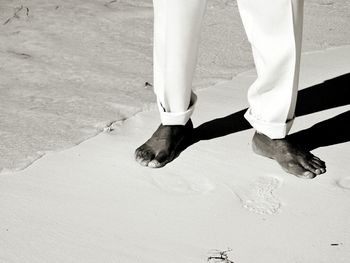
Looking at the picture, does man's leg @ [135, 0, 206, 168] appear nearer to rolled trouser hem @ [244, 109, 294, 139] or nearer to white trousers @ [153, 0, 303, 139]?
white trousers @ [153, 0, 303, 139]

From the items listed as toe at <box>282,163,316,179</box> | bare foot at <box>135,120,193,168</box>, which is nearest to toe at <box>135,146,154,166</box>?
bare foot at <box>135,120,193,168</box>

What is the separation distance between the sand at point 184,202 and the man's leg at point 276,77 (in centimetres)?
6

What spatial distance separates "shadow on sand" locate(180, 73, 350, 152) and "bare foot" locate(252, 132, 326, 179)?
0.21ft

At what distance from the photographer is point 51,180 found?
109 inches

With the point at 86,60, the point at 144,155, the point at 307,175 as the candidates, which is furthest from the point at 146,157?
the point at 86,60

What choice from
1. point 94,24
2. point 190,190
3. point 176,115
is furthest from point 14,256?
point 94,24

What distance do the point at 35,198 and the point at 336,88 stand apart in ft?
4.85

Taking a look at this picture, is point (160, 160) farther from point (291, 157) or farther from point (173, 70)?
point (291, 157)

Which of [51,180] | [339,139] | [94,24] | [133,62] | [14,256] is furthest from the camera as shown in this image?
[94,24]

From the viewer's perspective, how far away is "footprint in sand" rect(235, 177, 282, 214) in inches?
101

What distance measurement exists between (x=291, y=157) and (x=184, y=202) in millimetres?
426

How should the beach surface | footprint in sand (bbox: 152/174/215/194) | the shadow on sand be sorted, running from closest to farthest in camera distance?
footprint in sand (bbox: 152/174/215/194) → the shadow on sand → the beach surface

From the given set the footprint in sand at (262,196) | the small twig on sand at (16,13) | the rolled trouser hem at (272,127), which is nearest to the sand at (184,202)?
the footprint in sand at (262,196)

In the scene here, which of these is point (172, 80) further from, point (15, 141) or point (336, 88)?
point (336, 88)
